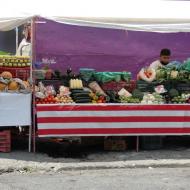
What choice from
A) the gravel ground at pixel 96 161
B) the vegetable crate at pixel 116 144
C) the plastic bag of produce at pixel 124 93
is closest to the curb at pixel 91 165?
the gravel ground at pixel 96 161

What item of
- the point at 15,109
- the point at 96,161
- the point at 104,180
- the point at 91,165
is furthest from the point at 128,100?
the point at 104,180

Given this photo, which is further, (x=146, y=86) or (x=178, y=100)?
(x=146, y=86)

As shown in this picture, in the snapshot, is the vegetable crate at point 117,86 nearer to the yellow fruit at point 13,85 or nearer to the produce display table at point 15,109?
the produce display table at point 15,109

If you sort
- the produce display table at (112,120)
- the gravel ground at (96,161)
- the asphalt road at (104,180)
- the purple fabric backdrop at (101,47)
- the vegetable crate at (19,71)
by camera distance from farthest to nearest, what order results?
the purple fabric backdrop at (101,47) < the vegetable crate at (19,71) < the produce display table at (112,120) < the gravel ground at (96,161) < the asphalt road at (104,180)

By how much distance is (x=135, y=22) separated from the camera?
9977 millimetres

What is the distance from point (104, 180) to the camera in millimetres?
8250

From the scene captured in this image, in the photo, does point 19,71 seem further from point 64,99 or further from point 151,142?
point 151,142

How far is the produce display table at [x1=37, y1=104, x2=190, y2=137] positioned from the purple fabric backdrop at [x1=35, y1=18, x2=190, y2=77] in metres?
3.25

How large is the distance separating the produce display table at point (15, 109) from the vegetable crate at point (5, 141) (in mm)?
159

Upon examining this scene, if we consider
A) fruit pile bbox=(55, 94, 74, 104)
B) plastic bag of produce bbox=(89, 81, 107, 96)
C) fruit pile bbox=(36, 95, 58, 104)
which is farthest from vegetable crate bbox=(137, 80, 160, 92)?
fruit pile bbox=(36, 95, 58, 104)

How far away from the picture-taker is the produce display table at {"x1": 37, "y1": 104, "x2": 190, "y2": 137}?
9656mm
